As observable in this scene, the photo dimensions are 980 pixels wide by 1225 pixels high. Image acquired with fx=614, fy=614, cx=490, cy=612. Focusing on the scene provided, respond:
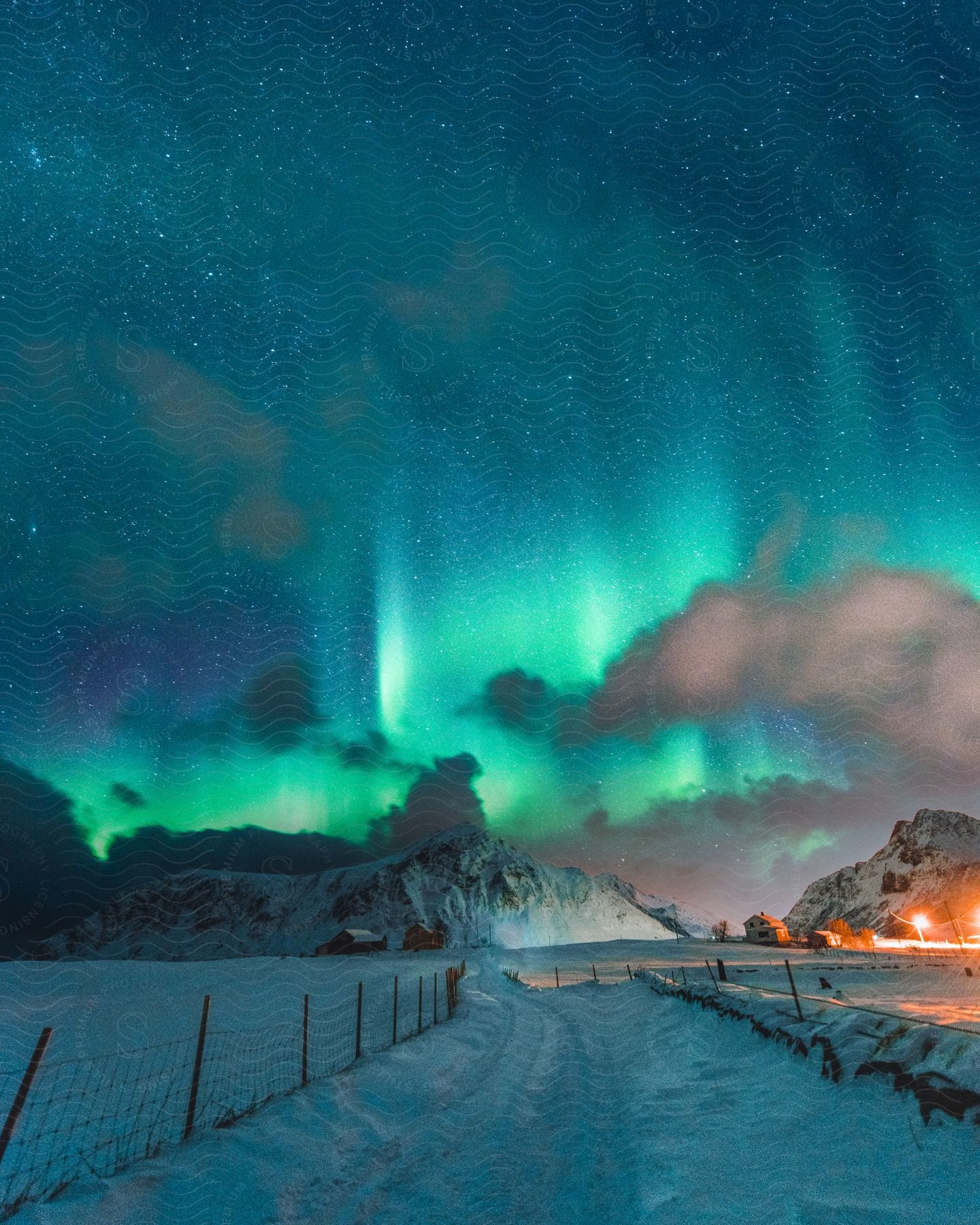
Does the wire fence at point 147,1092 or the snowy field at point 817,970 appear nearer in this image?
the wire fence at point 147,1092

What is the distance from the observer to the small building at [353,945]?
326 ft

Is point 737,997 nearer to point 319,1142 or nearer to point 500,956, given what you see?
point 319,1142

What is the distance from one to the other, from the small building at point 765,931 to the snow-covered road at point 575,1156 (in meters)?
106

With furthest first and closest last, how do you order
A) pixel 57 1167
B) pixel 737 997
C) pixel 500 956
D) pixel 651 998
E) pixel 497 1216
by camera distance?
pixel 500 956 < pixel 651 998 < pixel 737 997 < pixel 57 1167 < pixel 497 1216

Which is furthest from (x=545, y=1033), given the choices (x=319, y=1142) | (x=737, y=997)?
(x=319, y=1142)

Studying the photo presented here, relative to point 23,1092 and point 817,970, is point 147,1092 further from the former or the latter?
point 817,970

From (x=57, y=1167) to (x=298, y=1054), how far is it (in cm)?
753

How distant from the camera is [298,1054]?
17156mm

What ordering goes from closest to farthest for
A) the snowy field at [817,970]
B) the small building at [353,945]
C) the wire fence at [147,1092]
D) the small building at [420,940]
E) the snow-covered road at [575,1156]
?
the snow-covered road at [575,1156] < the wire fence at [147,1092] < the snowy field at [817,970] < the small building at [353,945] < the small building at [420,940]

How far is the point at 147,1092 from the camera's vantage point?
51.3ft

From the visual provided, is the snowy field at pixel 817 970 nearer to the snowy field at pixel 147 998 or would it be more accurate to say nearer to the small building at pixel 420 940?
the small building at pixel 420 940

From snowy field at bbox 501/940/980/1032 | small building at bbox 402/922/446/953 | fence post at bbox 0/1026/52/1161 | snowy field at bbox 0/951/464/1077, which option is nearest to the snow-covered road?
fence post at bbox 0/1026/52/1161

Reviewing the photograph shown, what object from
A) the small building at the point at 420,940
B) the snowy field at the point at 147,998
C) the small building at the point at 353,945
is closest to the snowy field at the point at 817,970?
the small building at the point at 420,940

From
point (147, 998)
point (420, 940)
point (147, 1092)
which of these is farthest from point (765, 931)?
point (147, 1092)
